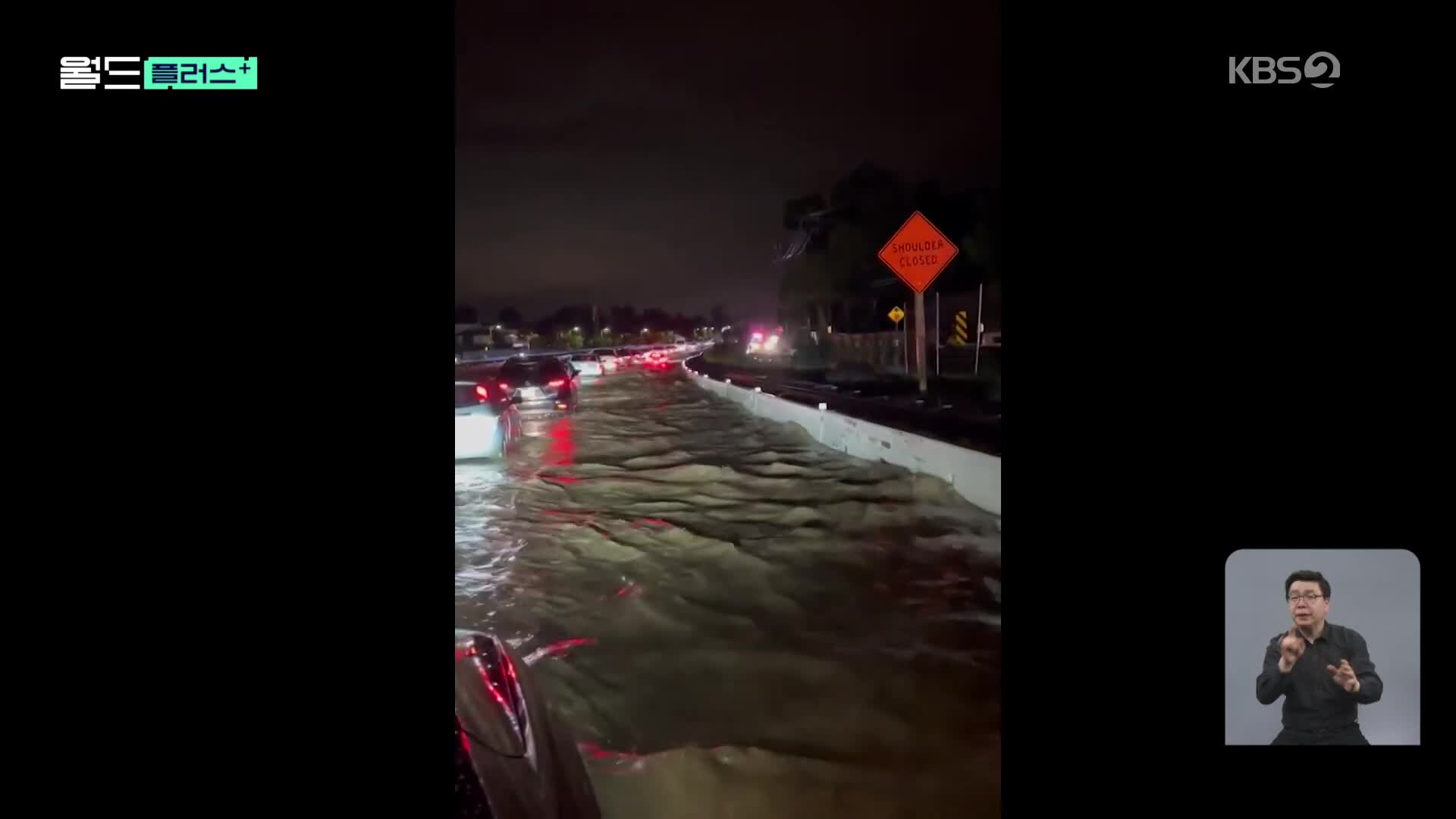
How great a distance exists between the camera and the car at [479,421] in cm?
1291

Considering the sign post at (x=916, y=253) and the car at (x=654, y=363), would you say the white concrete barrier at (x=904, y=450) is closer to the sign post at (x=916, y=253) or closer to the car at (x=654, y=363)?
the sign post at (x=916, y=253)

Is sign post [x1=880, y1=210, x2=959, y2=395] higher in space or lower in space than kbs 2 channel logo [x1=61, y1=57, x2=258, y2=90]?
higher

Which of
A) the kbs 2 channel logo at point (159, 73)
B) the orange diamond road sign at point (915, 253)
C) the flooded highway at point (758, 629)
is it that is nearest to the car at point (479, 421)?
the flooded highway at point (758, 629)

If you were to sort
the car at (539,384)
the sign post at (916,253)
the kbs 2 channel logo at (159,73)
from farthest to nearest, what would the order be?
the car at (539,384) → the sign post at (916,253) → the kbs 2 channel logo at (159,73)

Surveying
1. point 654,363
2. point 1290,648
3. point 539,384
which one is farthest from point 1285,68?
point 654,363

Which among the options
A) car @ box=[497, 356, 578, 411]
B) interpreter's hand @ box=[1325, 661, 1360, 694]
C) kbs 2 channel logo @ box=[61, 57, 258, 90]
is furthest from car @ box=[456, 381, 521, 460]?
interpreter's hand @ box=[1325, 661, 1360, 694]

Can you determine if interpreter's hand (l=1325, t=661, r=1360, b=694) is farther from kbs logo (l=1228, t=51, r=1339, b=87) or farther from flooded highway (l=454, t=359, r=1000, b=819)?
kbs logo (l=1228, t=51, r=1339, b=87)

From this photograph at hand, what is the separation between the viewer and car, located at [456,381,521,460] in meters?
12.9

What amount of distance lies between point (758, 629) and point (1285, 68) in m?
4.18

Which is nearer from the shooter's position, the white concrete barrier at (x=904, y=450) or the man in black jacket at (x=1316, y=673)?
the man in black jacket at (x=1316, y=673)

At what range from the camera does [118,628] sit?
2.19 metres

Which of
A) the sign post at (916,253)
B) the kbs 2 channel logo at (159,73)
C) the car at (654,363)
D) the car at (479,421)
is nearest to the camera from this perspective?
the kbs 2 channel logo at (159,73)

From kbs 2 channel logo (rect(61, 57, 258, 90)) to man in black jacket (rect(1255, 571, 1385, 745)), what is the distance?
10.3 ft

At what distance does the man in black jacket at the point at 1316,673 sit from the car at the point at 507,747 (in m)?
2.01
